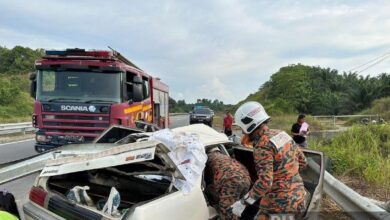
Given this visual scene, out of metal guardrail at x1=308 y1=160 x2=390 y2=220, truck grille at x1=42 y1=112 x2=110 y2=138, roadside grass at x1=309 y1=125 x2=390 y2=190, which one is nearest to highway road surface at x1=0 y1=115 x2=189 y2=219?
truck grille at x1=42 y1=112 x2=110 y2=138

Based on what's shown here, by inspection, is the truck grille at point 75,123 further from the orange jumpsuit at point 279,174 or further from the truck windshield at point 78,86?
the orange jumpsuit at point 279,174

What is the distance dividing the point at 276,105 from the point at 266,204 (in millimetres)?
48452

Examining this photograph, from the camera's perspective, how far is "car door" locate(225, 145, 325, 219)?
4254mm

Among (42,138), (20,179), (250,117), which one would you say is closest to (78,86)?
(42,138)

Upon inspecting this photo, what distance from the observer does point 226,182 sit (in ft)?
13.8

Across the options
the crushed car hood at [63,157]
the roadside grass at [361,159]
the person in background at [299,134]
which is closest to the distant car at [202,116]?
the roadside grass at [361,159]

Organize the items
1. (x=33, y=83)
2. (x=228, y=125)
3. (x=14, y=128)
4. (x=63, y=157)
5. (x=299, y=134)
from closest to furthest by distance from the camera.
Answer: (x=63, y=157)
(x=33, y=83)
(x=299, y=134)
(x=228, y=125)
(x=14, y=128)

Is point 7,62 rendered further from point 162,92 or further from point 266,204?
point 266,204

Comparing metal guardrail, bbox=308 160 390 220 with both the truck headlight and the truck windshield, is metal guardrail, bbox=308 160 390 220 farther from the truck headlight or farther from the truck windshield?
the truck headlight

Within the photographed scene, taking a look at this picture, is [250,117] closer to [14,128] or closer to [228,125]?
[228,125]

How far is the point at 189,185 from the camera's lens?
360 cm

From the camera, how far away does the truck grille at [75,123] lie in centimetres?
971

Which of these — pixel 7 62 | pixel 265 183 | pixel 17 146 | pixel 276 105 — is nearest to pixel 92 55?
pixel 17 146

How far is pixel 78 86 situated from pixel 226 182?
21.5 feet
